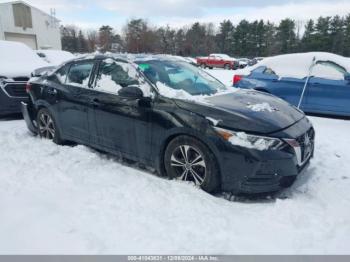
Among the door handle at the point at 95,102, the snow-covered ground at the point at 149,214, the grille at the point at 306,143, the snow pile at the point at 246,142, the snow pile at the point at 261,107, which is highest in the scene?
the snow pile at the point at 261,107

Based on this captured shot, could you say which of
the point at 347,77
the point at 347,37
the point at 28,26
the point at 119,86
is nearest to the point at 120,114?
the point at 119,86

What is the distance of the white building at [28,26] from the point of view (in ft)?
109

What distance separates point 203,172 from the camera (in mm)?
3363

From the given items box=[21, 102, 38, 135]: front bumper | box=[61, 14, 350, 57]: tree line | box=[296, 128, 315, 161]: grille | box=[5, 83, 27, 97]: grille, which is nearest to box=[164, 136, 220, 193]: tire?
box=[296, 128, 315, 161]: grille

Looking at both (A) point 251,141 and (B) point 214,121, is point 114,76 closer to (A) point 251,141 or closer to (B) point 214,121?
(B) point 214,121

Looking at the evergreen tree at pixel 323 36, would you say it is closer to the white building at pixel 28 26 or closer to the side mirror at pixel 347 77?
the white building at pixel 28 26

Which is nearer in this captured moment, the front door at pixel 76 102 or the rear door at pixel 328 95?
the front door at pixel 76 102

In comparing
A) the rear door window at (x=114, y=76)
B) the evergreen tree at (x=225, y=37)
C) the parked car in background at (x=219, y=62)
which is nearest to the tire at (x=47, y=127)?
the rear door window at (x=114, y=76)

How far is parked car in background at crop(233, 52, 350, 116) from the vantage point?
692cm

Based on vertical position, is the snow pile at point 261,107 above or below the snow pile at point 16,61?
below

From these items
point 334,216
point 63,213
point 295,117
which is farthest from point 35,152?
point 334,216

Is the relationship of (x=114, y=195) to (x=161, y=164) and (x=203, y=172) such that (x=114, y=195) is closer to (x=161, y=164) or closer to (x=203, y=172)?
(x=161, y=164)

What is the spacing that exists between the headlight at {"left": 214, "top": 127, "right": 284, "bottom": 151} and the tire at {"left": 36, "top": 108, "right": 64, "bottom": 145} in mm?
3009

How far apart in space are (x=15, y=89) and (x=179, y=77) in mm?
4368
